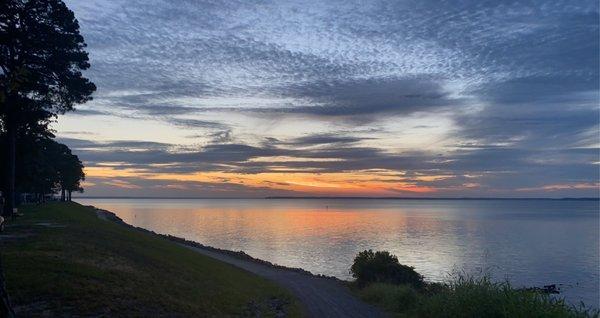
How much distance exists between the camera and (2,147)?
1818 inches

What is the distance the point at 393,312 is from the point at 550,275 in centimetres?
3151

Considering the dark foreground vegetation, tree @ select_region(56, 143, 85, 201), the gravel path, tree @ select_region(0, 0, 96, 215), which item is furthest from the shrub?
tree @ select_region(56, 143, 85, 201)

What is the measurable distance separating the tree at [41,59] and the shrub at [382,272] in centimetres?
2347

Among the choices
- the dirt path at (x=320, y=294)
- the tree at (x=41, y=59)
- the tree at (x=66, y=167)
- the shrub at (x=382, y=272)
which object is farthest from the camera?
the tree at (x=66, y=167)

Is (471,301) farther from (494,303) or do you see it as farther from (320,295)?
(320,295)

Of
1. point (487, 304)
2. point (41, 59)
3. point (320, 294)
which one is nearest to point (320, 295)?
point (320, 294)

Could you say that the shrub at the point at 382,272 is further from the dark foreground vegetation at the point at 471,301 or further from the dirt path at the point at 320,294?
the dark foreground vegetation at the point at 471,301

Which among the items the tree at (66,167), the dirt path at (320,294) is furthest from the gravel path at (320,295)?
the tree at (66,167)

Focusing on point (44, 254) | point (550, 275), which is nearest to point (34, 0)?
point (44, 254)

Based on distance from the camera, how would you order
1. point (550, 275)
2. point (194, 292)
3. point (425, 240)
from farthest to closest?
point (425, 240), point (550, 275), point (194, 292)

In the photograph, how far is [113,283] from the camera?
17.8 m

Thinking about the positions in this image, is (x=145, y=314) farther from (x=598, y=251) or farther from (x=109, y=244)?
(x=598, y=251)

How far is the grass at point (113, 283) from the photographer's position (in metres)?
15.1

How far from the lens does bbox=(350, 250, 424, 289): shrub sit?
121 ft
